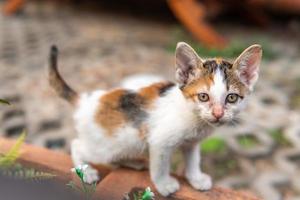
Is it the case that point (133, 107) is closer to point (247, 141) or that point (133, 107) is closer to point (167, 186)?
point (167, 186)

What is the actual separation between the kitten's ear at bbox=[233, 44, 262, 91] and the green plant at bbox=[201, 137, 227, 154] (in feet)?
3.79

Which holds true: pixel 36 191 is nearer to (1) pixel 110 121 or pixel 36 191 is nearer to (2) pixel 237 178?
(1) pixel 110 121

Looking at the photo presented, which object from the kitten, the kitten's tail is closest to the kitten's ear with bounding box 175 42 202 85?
the kitten

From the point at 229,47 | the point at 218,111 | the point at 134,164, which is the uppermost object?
the point at 229,47

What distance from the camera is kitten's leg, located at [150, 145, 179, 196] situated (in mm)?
1634

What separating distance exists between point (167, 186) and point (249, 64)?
0.44 meters

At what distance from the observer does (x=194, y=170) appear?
1758 mm

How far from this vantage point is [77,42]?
4.29 m

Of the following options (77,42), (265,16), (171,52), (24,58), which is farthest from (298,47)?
(24,58)

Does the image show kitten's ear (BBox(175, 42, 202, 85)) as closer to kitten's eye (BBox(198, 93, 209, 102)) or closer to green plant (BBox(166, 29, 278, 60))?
kitten's eye (BBox(198, 93, 209, 102))

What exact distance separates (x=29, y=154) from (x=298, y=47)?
3.33 m

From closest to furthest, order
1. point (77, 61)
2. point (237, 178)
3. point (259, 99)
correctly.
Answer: point (237, 178) < point (259, 99) < point (77, 61)

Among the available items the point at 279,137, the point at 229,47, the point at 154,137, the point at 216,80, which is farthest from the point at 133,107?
the point at 229,47

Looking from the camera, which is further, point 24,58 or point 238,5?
point 238,5
